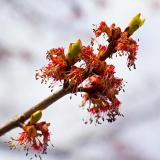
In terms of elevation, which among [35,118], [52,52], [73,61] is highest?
[52,52]

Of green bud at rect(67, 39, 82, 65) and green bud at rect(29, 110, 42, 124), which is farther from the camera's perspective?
green bud at rect(67, 39, 82, 65)

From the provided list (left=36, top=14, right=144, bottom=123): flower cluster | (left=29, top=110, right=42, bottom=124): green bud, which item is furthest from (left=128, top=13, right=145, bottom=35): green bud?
(left=29, top=110, right=42, bottom=124): green bud

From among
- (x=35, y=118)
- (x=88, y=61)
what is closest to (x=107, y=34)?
(x=88, y=61)

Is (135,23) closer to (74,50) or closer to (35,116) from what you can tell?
(74,50)

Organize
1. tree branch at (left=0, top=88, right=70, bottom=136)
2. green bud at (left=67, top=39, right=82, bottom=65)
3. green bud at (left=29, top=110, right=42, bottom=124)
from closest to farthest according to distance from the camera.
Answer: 1. tree branch at (left=0, top=88, right=70, bottom=136)
2. green bud at (left=29, top=110, right=42, bottom=124)
3. green bud at (left=67, top=39, right=82, bottom=65)

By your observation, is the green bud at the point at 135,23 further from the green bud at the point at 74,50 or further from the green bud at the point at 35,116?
the green bud at the point at 35,116

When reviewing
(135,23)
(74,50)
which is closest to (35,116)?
(74,50)

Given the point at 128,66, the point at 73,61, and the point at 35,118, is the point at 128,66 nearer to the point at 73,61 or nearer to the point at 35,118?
the point at 73,61

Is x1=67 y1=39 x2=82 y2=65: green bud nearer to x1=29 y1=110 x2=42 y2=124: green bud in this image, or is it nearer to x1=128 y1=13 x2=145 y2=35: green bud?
x1=128 y1=13 x2=145 y2=35: green bud
